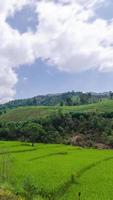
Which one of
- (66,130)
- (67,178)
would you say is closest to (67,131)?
(66,130)

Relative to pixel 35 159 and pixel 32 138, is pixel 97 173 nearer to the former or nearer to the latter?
pixel 35 159

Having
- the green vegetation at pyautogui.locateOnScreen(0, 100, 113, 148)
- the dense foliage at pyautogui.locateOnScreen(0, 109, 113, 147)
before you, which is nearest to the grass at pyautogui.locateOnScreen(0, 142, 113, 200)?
the green vegetation at pyautogui.locateOnScreen(0, 100, 113, 148)

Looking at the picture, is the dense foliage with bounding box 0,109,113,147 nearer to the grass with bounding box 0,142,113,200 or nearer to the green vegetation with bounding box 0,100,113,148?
the green vegetation with bounding box 0,100,113,148

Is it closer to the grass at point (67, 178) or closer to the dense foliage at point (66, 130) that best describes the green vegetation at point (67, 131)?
the dense foliage at point (66, 130)

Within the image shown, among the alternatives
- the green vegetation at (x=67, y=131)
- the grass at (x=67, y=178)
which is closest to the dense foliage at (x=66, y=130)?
the green vegetation at (x=67, y=131)

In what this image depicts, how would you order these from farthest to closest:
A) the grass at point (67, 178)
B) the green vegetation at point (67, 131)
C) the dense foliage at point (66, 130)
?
the dense foliage at point (66, 130), the green vegetation at point (67, 131), the grass at point (67, 178)

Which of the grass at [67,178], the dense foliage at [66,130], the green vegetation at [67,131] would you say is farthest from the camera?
the dense foliage at [66,130]

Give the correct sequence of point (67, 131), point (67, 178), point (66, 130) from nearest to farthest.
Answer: point (67, 178) < point (67, 131) < point (66, 130)

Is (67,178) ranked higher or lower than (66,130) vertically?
lower

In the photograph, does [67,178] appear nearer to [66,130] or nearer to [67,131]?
[67,131]

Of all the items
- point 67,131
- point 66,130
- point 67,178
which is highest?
point 66,130

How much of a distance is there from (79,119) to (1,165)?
9479cm

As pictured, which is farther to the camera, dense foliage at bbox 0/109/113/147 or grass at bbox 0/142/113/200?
dense foliage at bbox 0/109/113/147

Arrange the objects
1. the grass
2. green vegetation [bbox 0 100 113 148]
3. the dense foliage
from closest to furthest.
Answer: the grass → green vegetation [bbox 0 100 113 148] → the dense foliage
